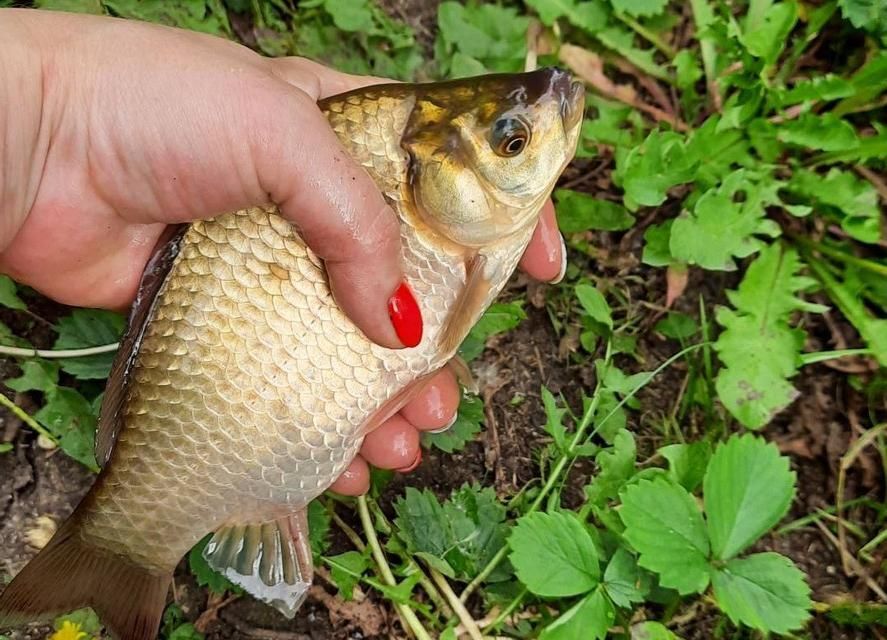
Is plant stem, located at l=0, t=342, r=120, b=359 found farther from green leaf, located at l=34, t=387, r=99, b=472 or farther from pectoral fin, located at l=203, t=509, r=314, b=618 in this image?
pectoral fin, located at l=203, t=509, r=314, b=618

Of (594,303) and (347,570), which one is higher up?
(594,303)

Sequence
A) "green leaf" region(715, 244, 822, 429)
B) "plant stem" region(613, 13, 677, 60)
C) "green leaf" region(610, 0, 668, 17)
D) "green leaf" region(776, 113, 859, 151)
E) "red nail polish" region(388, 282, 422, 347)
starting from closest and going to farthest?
A: 1. "red nail polish" region(388, 282, 422, 347)
2. "green leaf" region(715, 244, 822, 429)
3. "green leaf" region(776, 113, 859, 151)
4. "green leaf" region(610, 0, 668, 17)
5. "plant stem" region(613, 13, 677, 60)

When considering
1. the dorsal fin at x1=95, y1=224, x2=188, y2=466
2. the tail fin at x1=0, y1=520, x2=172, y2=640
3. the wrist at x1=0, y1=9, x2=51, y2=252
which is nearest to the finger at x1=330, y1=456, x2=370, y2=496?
the tail fin at x1=0, y1=520, x2=172, y2=640

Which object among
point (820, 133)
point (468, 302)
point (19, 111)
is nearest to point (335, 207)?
point (468, 302)

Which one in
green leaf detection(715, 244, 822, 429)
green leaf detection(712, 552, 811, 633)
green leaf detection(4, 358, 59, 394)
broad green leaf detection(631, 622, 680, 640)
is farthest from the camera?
green leaf detection(715, 244, 822, 429)

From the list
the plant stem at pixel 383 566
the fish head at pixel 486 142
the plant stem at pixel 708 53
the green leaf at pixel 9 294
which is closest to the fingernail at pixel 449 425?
the plant stem at pixel 383 566

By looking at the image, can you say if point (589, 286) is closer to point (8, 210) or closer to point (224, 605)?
point (224, 605)

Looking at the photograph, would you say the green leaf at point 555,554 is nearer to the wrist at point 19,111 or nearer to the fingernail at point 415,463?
the fingernail at point 415,463

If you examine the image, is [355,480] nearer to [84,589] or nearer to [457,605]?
[457,605]
